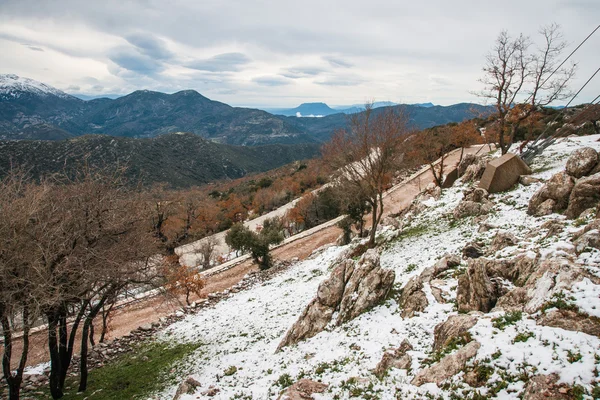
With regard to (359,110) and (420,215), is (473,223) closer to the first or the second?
(420,215)

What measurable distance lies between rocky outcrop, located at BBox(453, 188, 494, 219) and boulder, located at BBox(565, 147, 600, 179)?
14.0 feet

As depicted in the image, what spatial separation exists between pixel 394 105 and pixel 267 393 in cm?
1937

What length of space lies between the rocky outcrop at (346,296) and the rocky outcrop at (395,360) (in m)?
→ 3.75

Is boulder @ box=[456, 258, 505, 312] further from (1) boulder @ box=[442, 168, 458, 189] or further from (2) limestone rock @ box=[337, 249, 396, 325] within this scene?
(1) boulder @ box=[442, 168, 458, 189]

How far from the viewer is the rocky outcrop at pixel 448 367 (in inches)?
274

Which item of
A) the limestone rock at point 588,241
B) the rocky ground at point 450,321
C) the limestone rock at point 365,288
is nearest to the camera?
the rocky ground at point 450,321

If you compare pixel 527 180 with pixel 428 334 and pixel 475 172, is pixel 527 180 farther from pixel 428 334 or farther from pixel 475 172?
pixel 428 334

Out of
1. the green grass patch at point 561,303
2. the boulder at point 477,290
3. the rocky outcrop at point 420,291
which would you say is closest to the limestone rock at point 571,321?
the green grass patch at point 561,303

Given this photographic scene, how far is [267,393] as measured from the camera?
9531 millimetres

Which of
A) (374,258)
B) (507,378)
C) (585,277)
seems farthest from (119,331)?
(585,277)

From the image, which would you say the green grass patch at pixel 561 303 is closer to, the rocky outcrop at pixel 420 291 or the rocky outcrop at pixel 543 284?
the rocky outcrop at pixel 543 284

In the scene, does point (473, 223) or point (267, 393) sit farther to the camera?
point (473, 223)

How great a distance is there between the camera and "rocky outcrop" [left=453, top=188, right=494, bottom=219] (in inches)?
735

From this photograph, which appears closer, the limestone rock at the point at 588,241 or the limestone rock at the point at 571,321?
the limestone rock at the point at 571,321
